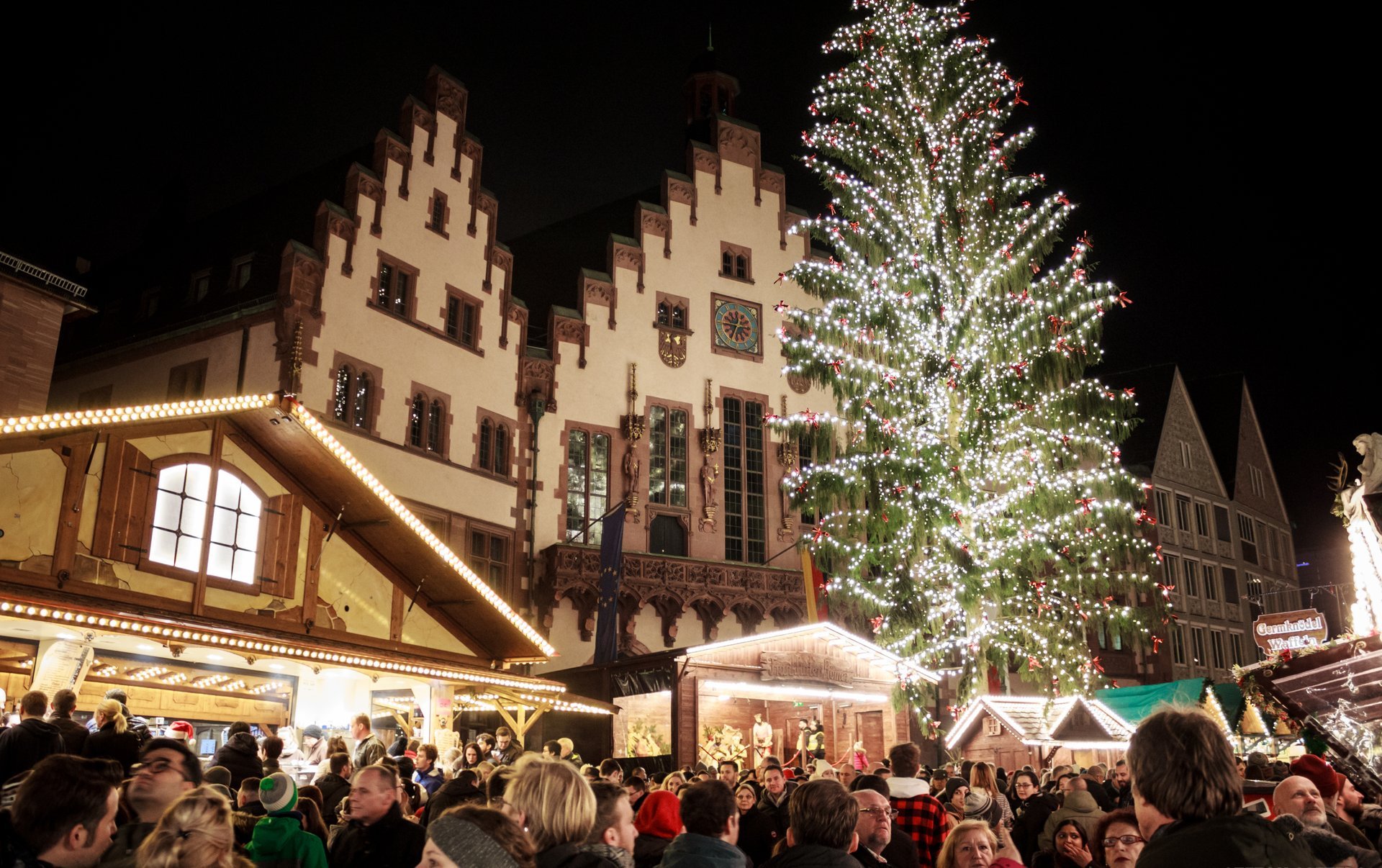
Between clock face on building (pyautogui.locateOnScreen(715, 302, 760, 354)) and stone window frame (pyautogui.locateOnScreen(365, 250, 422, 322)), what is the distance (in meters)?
9.32

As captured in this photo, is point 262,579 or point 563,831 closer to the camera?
point 563,831

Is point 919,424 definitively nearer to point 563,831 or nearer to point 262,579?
point 262,579

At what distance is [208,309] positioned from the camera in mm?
26656

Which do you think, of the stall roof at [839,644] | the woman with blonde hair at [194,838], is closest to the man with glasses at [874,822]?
the woman with blonde hair at [194,838]

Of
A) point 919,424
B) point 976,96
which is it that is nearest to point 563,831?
point 919,424

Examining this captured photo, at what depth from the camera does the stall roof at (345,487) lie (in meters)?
12.0

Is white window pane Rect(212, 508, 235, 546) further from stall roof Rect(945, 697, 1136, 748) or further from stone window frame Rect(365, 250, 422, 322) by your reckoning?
stone window frame Rect(365, 250, 422, 322)

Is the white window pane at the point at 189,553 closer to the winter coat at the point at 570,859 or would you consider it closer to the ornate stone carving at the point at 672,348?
the winter coat at the point at 570,859

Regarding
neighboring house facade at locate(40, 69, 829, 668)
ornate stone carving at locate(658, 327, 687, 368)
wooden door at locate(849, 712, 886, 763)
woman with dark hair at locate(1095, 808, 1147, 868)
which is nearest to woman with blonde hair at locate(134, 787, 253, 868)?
woman with dark hair at locate(1095, 808, 1147, 868)

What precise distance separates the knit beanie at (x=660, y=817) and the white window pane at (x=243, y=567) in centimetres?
848

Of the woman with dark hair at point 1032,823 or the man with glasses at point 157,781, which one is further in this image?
the woman with dark hair at point 1032,823

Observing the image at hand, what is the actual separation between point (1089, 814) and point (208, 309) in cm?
2437

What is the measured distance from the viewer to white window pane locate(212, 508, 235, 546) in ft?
43.5

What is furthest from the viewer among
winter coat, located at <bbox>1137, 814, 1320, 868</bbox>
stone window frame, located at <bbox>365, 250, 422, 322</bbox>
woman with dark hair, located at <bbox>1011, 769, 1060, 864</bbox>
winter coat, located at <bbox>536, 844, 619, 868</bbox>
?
stone window frame, located at <bbox>365, 250, 422, 322</bbox>
